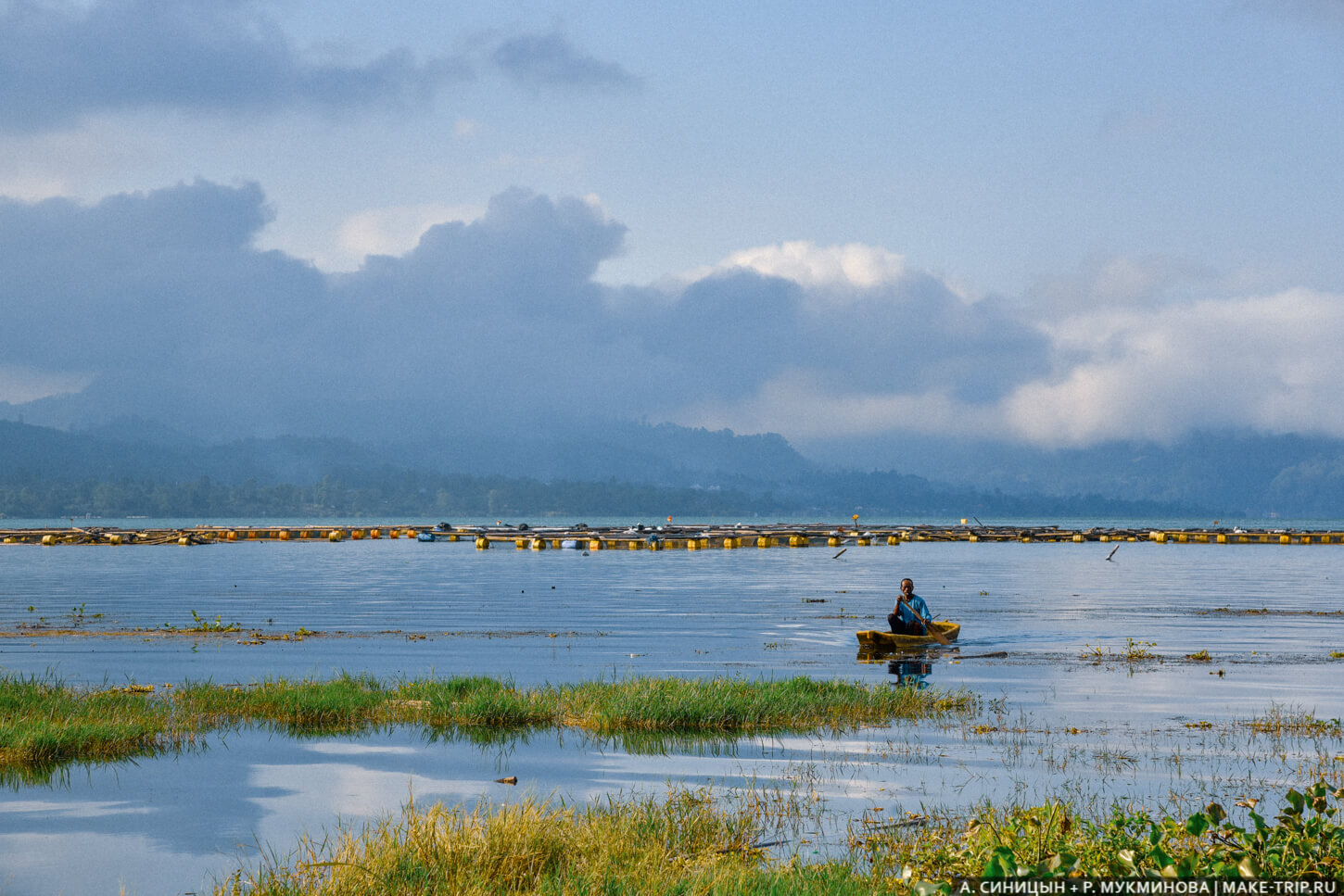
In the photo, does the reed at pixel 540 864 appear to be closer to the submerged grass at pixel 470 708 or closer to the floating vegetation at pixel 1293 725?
the submerged grass at pixel 470 708

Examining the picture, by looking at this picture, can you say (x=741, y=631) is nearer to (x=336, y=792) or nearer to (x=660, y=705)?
(x=660, y=705)

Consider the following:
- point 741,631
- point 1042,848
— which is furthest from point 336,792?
point 741,631

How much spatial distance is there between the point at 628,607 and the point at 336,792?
45098 mm

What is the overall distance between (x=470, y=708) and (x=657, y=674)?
32.5 ft

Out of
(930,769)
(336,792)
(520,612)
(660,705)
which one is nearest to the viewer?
(336,792)

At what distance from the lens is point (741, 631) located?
51.0 meters

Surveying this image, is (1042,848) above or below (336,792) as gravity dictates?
above

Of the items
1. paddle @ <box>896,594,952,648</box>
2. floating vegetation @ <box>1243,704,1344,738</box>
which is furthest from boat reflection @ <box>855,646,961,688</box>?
floating vegetation @ <box>1243,704,1344,738</box>

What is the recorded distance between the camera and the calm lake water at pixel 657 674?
61.4 ft

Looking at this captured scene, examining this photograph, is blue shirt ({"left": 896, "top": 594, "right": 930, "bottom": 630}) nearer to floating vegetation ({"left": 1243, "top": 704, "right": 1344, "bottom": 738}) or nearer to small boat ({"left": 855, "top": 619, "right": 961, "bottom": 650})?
small boat ({"left": 855, "top": 619, "right": 961, "bottom": 650})

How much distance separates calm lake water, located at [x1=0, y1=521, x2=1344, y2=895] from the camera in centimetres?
1872

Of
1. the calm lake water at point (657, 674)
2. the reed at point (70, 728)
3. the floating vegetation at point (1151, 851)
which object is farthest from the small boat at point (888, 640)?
the floating vegetation at point (1151, 851)

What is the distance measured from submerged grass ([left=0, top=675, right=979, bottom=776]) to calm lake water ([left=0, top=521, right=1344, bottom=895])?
53.4 inches

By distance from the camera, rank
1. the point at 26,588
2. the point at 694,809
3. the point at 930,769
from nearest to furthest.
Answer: the point at 694,809 < the point at 930,769 < the point at 26,588
